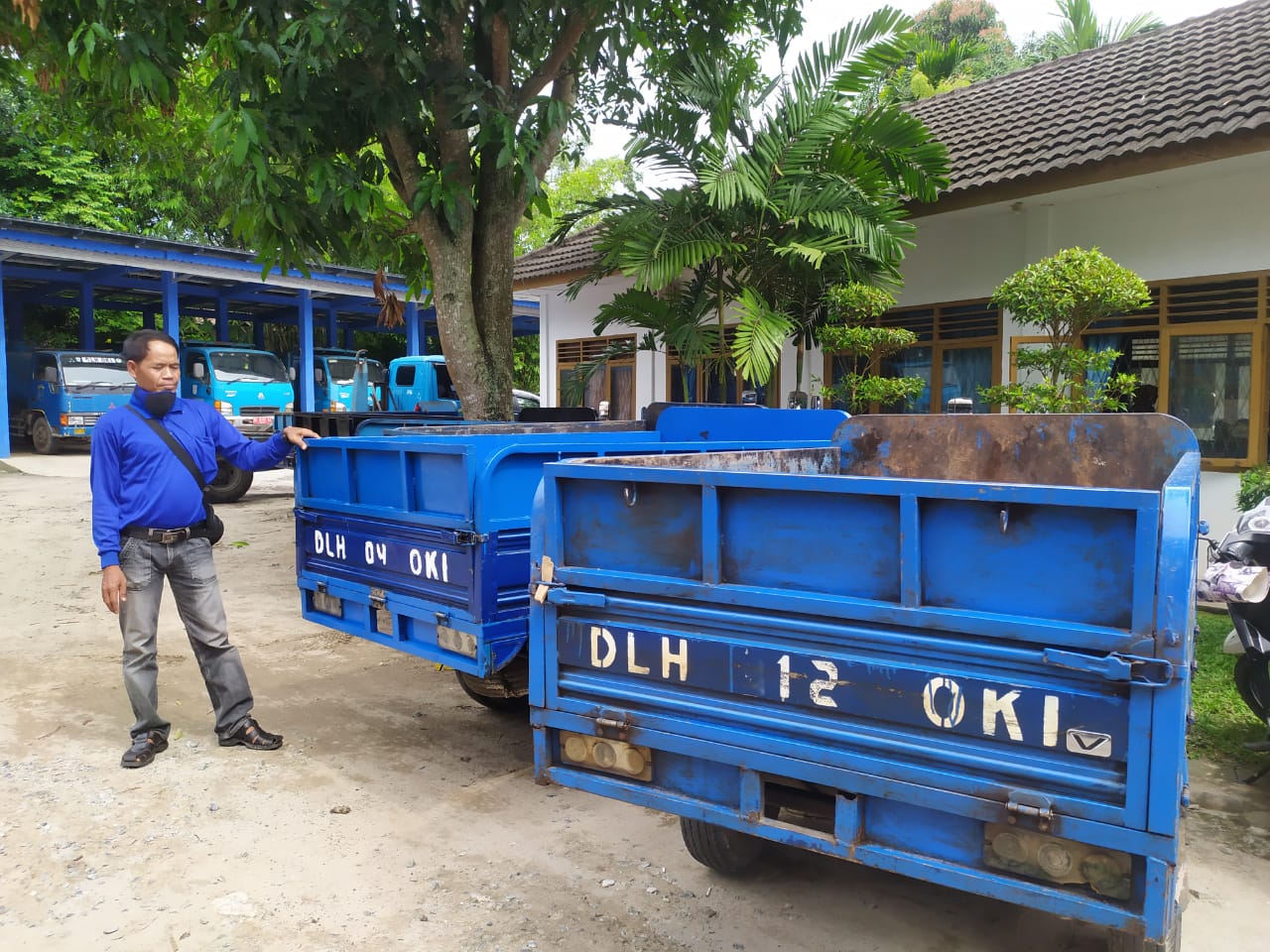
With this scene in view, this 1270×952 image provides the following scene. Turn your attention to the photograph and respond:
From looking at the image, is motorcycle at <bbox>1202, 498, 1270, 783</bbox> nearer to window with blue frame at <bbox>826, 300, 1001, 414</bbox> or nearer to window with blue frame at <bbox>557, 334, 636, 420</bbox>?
window with blue frame at <bbox>826, 300, 1001, 414</bbox>

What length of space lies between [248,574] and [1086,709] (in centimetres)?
796

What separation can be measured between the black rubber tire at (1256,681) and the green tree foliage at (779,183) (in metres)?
4.12

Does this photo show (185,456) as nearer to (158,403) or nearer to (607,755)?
(158,403)

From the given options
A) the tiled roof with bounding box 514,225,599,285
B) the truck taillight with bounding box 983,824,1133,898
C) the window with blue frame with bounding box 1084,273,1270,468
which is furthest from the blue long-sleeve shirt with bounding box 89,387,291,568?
the tiled roof with bounding box 514,225,599,285

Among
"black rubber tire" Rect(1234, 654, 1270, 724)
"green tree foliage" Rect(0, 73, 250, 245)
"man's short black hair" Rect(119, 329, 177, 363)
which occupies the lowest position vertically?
"black rubber tire" Rect(1234, 654, 1270, 724)

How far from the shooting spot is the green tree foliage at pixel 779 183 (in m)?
7.55

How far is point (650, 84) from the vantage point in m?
9.09

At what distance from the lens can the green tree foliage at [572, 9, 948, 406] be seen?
755 cm

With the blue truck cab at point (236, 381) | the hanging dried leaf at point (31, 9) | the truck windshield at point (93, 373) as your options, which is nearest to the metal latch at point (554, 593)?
the hanging dried leaf at point (31, 9)

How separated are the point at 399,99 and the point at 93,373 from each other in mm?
16273

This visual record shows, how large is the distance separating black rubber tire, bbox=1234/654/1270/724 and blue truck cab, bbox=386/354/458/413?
44.4 ft

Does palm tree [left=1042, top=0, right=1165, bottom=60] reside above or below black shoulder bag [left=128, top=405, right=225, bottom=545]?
above

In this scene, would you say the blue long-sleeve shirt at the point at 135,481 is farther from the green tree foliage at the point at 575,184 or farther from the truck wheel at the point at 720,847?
the green tree foliage at the point at 575,184

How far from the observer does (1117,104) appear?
801 cm
